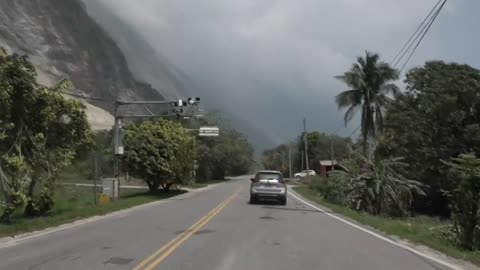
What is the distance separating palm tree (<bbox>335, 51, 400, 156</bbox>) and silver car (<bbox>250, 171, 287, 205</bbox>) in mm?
26364

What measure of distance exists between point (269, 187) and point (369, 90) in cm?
2849

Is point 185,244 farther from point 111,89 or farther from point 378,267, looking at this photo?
point 111,89

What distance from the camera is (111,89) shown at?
163125 millimetres

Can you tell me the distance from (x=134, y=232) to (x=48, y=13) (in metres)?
152

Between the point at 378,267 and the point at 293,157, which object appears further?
the point at 293,157

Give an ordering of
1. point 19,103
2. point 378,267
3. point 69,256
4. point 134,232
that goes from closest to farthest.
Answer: point 378,267
point 69,256
point 134,232
point 19,103

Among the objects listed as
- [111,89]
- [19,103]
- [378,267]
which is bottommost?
[378,267]

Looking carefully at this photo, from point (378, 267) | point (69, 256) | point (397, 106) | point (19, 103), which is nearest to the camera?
point (378, 267)

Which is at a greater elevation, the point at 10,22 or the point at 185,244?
the point at 10,22

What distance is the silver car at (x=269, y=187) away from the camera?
34.5m

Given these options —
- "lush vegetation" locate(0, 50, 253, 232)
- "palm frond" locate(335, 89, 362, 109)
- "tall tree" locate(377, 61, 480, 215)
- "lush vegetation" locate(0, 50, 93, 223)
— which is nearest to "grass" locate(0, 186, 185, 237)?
"lush vegetation" locate(0, 50, 253, 232)

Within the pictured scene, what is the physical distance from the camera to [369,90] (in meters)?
60.1

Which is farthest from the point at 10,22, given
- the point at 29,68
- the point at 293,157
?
the point at 29,68

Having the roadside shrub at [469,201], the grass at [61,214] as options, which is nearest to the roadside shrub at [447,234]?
the roadside shrub at [469,201]
